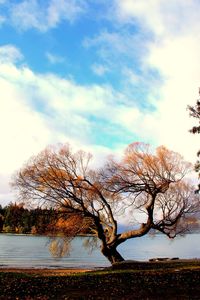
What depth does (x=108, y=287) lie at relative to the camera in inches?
643

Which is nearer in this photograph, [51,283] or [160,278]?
[51,283]

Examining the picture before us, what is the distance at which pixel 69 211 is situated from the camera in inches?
1265

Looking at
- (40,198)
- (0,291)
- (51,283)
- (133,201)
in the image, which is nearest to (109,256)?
(133,201)

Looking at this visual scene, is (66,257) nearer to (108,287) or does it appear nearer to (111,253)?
(111,253)

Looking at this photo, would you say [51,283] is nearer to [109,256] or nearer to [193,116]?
[109,256]

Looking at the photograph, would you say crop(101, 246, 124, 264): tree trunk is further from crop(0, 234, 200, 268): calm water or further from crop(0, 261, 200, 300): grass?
crop(0, 261, 200, 300): grass

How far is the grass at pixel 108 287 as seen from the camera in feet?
47.7

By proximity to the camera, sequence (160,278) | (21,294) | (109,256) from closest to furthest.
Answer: (21,294), (160,278), (109,256)

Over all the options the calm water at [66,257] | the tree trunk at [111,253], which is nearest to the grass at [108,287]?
the tree trunk at [111,253]

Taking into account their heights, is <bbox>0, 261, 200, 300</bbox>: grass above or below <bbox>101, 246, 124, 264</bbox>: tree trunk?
below

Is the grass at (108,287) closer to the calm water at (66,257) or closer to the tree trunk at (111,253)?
the tree trunk at (111,253)

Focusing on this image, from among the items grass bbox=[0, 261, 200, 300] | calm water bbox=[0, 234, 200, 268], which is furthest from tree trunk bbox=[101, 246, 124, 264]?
grass bbox=[0, 261, 200, 300]

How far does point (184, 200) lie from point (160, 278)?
49.1 feet

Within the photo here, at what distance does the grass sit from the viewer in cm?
1454
